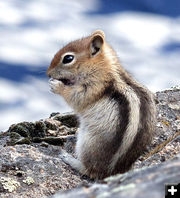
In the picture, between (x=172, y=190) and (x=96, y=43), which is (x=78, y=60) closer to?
(x=96, y=43)

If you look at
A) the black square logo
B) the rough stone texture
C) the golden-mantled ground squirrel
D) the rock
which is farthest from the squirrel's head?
the black square logo

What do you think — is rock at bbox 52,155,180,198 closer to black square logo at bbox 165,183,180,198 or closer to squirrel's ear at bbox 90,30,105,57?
black square logo at bbox 165,183,180,198

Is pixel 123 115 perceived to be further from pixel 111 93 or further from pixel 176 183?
pixel 176 183

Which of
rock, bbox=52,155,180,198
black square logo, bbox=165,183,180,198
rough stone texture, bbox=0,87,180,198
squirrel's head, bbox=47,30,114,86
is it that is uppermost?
squirrel's head, bbox=47,30,114,86

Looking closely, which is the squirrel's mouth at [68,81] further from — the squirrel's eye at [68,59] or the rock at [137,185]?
the rock at [137,185]

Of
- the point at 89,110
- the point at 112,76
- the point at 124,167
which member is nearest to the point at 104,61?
the point at 112,76

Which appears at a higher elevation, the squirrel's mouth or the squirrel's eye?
the squirrel's eye

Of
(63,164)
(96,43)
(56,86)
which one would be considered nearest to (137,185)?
(63,164)

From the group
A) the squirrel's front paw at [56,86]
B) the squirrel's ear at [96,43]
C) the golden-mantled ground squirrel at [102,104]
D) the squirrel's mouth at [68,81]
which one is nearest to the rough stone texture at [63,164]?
the golden-mantled ground squirrel at [102,104]
